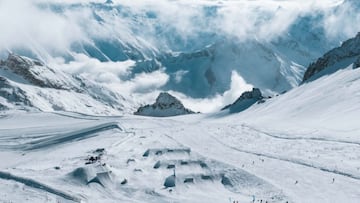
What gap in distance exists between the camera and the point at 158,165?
41875 millimetres

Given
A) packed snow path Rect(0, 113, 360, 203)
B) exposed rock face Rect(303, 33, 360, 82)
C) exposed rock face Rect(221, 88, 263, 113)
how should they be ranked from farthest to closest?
1. exposed rock face Rect(303, 33, 360, 82)
2. exposed rock face Rect(221, 88, 263, 113)
3. packed snow path Rect(0, 113, 360, 203)

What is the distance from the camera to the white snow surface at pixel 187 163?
34.2 metres

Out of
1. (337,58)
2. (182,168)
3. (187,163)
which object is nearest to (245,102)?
(337,58)

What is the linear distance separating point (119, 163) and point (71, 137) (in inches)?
837

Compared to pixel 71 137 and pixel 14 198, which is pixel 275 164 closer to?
pixel 14 198

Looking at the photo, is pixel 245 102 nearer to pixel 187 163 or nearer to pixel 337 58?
pixel 337 58

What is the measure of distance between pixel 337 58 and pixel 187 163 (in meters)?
123

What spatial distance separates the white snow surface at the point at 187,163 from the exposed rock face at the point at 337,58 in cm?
6766

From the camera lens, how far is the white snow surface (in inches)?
1347

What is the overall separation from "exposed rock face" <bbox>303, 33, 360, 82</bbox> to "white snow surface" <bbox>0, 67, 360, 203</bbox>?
67.7m

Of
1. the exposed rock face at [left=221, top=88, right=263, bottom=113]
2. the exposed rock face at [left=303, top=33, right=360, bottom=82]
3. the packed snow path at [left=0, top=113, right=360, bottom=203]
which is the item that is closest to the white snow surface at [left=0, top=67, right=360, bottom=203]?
the packed snow path at [left=0, top=113, right=360, bottom=203]

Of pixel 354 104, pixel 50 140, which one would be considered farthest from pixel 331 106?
pixel 50 140

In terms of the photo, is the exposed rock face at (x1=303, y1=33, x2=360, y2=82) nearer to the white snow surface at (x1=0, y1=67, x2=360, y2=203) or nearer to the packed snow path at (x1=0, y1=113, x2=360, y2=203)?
the white snow surface at (x1=0, y1=67, x2=360, y2=203)

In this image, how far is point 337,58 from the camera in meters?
158
